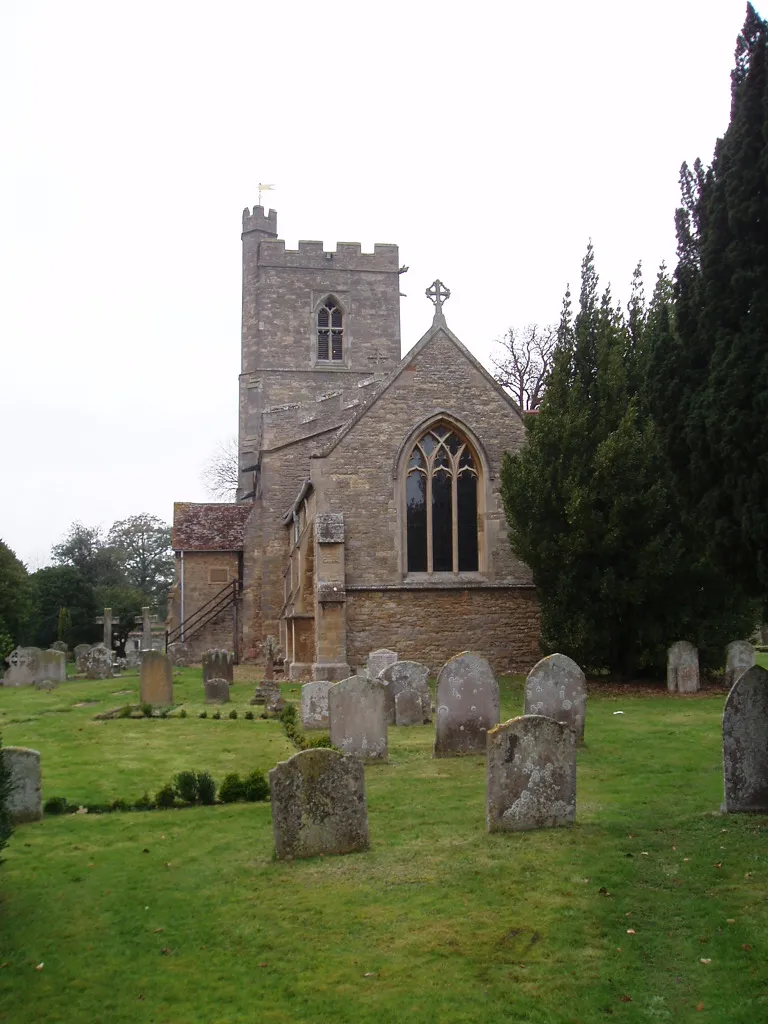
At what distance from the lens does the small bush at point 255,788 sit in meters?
9.27

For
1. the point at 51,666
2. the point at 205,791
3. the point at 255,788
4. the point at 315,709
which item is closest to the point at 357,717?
the point at 255,788

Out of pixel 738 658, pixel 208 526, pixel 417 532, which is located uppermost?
pixel 208 526

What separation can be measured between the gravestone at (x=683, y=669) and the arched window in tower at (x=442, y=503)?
6.00 metres

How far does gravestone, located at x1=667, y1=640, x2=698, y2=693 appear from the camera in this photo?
1775 cm

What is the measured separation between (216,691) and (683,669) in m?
9.26

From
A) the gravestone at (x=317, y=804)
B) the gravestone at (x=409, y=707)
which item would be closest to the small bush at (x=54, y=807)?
the gravestone at (x=317, y=804)

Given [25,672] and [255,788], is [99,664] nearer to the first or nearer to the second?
[25,672]

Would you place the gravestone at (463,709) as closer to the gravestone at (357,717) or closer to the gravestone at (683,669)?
the gravestone at (357,717)

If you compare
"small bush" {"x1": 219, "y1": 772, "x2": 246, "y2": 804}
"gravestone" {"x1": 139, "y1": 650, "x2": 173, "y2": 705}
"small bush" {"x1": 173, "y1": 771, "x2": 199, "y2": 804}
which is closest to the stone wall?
"gravestone" {"x1": 139, "y1": 650, "x2": 173, "y2": 705}

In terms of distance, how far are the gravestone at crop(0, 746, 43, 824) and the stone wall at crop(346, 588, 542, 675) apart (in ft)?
42.2

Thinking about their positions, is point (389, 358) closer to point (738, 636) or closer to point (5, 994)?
point (738, 636)

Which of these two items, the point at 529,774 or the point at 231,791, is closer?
the point at 529,774

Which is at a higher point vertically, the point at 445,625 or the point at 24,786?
the point at 445,625

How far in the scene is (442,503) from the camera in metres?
22.6
